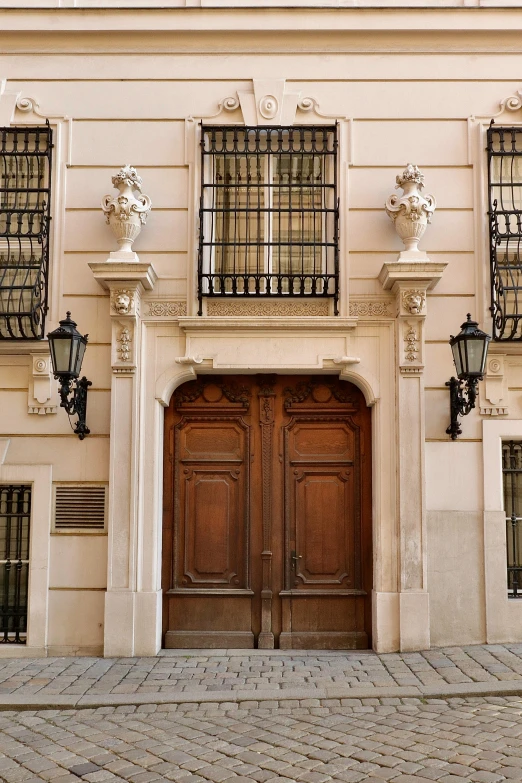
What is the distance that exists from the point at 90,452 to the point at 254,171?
147 inches

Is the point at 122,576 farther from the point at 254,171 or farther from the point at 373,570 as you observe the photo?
the point at 254,171

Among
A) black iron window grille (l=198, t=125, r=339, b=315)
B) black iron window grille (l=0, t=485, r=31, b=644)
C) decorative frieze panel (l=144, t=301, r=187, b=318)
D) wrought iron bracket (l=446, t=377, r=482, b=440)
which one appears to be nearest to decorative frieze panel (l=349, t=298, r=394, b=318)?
black iron window grille (l=198, t=125, r=339, b=315)

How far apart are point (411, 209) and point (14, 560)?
226 inches

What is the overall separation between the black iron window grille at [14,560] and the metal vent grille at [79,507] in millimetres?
391

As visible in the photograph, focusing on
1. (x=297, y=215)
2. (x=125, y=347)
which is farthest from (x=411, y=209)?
(x=125, y=347)

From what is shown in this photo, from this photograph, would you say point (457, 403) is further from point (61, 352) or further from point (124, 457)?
point (61, 352)

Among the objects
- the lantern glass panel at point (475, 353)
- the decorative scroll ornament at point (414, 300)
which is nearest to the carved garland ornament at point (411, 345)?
the decorative scroll ornament at point (414, 300)

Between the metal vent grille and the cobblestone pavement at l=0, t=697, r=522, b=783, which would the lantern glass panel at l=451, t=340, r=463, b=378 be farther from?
the metal vent grille

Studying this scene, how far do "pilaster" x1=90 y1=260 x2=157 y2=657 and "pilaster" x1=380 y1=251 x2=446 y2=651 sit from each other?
2.63 metres

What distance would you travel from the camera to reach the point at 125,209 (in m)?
7.95

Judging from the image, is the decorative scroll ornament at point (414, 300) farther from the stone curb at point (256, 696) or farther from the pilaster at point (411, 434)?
the stone curb at point (256, 696)

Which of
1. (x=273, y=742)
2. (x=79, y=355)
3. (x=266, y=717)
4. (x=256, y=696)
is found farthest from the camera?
(x=79, y=355)

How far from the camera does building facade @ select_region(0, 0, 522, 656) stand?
7.87m
